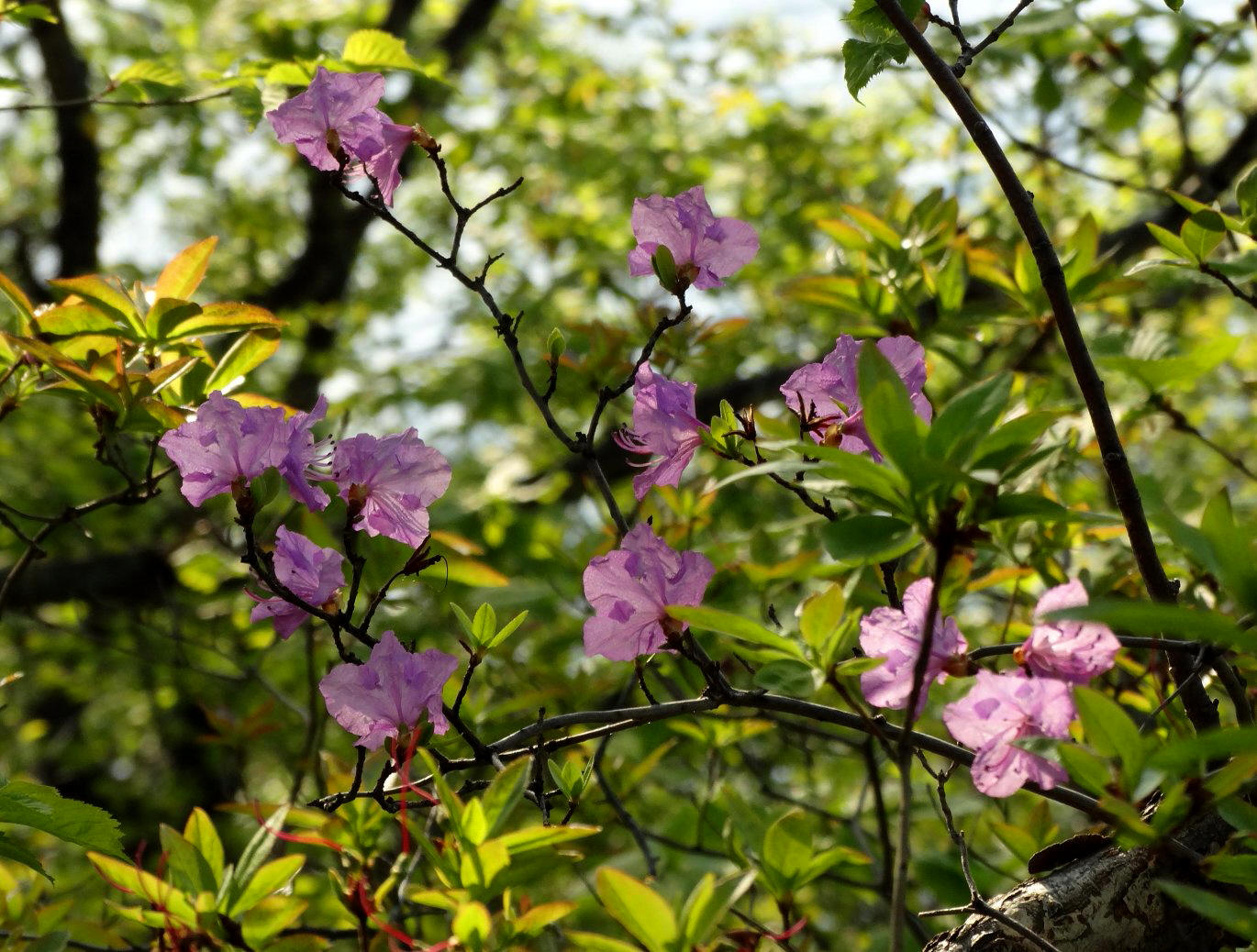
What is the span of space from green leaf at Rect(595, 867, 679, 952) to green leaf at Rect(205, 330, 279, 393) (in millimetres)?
819

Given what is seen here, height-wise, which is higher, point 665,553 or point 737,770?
point 665,553

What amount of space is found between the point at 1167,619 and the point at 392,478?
A: 0.69 meters

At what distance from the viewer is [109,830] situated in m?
1.04

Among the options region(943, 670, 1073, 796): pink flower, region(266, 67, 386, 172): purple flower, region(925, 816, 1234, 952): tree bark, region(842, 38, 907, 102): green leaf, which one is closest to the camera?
region(943, 670, 1073, 796): pink flower

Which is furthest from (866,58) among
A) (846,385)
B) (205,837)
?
(205,837)

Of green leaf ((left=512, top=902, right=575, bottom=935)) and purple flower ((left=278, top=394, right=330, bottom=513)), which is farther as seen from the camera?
purple flower ((left=278, top=394, right=330, bottom=513))

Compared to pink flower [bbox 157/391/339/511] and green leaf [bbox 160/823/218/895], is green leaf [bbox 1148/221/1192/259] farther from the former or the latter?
green leaf [bbox 160/823/218/895]

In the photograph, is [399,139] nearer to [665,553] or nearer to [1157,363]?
[665,553]

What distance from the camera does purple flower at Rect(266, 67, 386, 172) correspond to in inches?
45.5

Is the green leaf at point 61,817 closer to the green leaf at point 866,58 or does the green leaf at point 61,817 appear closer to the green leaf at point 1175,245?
the green leaf at point 866,58

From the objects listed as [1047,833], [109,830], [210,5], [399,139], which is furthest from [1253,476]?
[210,5]

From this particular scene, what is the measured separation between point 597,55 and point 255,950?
16.8 ft

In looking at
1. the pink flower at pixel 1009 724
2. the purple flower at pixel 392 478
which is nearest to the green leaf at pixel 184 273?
the purple flower at pixel 392 478

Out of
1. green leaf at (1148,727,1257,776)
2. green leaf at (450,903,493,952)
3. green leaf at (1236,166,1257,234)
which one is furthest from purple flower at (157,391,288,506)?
green leaf at (1236,166,1257,234)
